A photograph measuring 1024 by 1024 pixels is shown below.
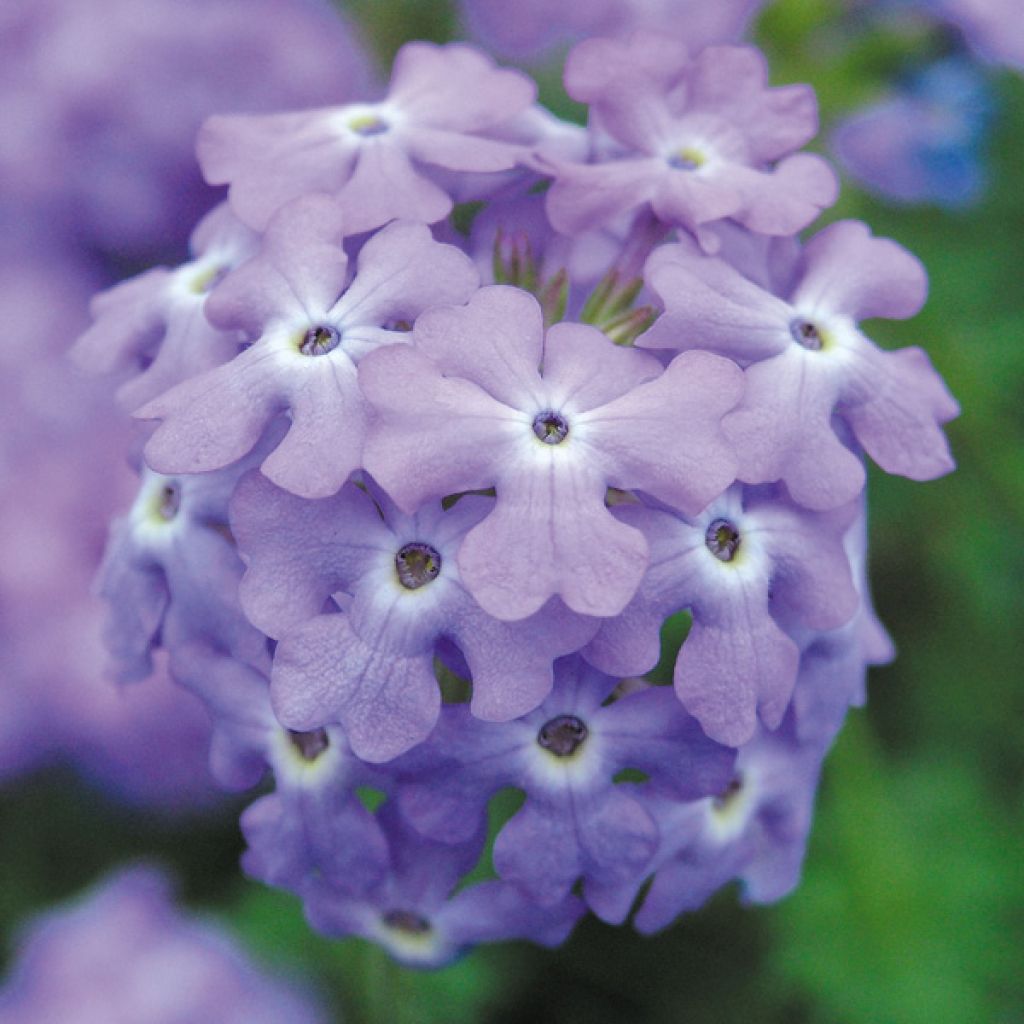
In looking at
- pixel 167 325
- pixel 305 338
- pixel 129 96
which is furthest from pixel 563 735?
pixel 129 96

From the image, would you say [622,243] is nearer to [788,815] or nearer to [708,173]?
[708,173]

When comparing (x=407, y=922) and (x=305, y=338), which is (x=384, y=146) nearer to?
(x=305, y=338)

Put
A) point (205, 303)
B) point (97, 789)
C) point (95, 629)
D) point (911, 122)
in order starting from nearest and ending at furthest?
1. point (205, 303)
2. point (95, 629)
3. point (97, 789)
4. point (911, 122)

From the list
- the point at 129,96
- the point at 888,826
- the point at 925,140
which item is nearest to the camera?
the point at 888,826

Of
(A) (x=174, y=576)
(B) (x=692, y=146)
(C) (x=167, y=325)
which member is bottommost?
(A) (x=174, y=576)

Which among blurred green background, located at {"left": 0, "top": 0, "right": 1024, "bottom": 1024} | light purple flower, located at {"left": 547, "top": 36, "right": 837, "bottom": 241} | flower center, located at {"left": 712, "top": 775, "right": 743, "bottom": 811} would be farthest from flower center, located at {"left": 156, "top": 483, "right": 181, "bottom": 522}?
blurred green background, located at {"left": 0, "top": 0, "right": 1024, "bottom": 1024}

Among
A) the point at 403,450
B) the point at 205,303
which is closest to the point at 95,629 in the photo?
the point at 205,303

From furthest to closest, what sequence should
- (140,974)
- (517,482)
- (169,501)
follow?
1. (140,974)
2. (169,501)
3. (517,482)
